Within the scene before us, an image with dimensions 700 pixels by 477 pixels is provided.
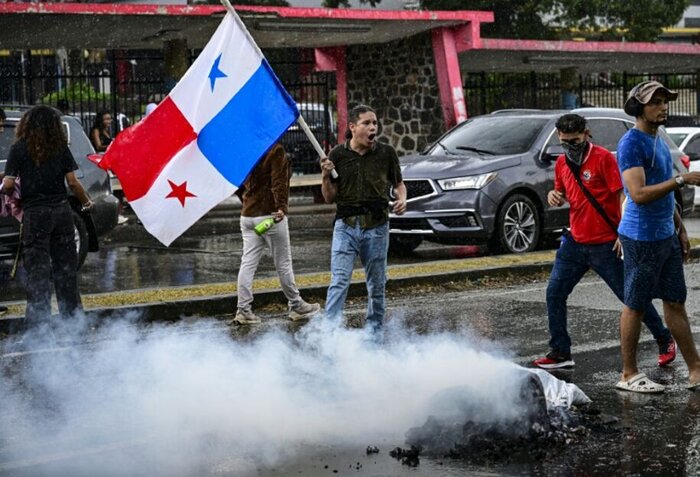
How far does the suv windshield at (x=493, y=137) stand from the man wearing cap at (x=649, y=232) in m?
7.84

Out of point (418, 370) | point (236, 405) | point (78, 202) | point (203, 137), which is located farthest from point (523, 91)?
point (236, 405)

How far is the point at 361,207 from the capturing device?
840cm

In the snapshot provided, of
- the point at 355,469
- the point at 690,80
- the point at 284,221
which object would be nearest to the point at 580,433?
the point at 355,469

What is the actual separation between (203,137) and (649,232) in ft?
8.52

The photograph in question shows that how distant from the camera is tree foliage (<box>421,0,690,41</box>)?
3666 cm

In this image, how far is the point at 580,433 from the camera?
630 cm

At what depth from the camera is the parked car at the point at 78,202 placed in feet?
41.9

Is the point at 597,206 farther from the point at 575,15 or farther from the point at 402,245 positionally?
the point at 575,15

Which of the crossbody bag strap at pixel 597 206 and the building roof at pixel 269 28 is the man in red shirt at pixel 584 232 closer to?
the crossbody bag strap at pixel 597 206

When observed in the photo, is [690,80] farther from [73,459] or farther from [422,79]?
[73,459]

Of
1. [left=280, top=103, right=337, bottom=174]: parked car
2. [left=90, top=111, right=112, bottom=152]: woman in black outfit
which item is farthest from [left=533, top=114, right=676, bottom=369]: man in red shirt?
[left=280, top=103, right=337, bottom=174]: parked car

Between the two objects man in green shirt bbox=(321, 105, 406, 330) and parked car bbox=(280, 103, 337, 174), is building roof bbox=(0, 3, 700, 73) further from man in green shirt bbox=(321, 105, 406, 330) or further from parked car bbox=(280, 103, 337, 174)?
man in green shirt bbox=(321, 105, 406, 330)

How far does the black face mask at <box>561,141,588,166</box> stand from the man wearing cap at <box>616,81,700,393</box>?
82 centimetres

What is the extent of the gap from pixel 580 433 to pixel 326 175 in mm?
2630
